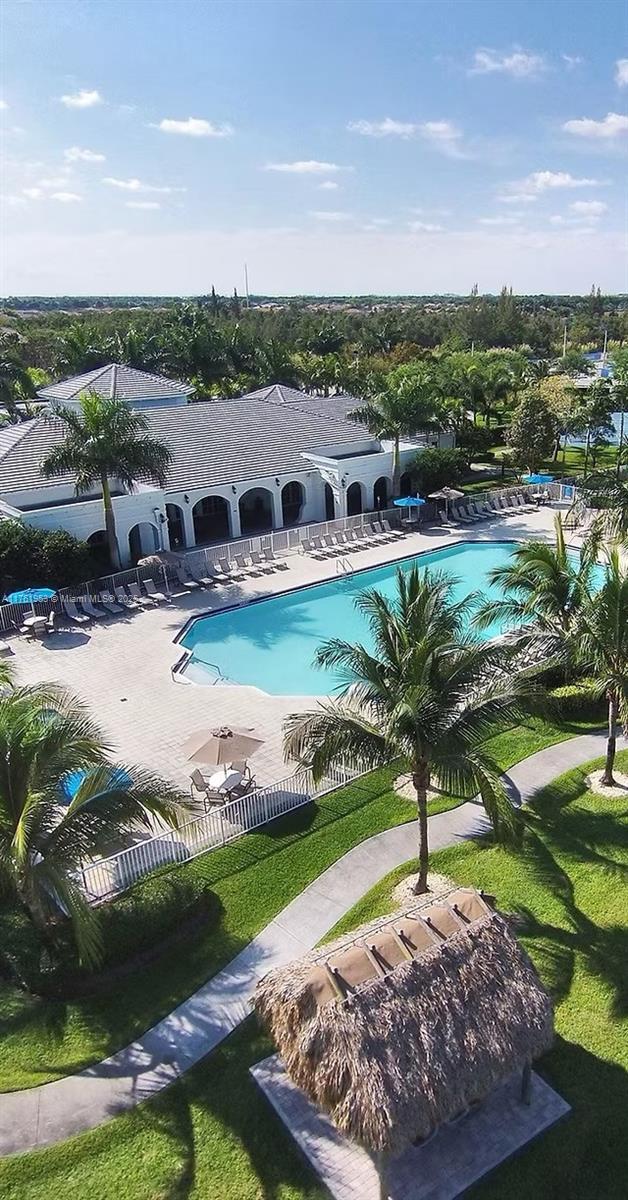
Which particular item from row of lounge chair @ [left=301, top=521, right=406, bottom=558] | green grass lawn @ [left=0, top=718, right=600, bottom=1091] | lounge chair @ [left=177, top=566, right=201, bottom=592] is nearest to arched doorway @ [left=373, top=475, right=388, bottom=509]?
row of lounge chair @ [left=301, top=521, right=406, bottom=558]

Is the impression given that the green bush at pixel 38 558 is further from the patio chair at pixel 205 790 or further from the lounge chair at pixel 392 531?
the lounge chair at pixel 392 531

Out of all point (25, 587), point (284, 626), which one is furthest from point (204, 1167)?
point (25, 587)

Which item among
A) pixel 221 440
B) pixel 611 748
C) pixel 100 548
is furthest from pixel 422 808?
pixel 221 440

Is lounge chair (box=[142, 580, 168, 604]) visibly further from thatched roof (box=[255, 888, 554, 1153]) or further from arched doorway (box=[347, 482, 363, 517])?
thatched roof (box=[255, 888, 554, 1153])

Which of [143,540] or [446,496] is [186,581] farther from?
[446,496]

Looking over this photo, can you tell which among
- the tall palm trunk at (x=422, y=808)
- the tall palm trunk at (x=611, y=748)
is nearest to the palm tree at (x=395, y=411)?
the tall palm trunk at (x=611, y=748)
